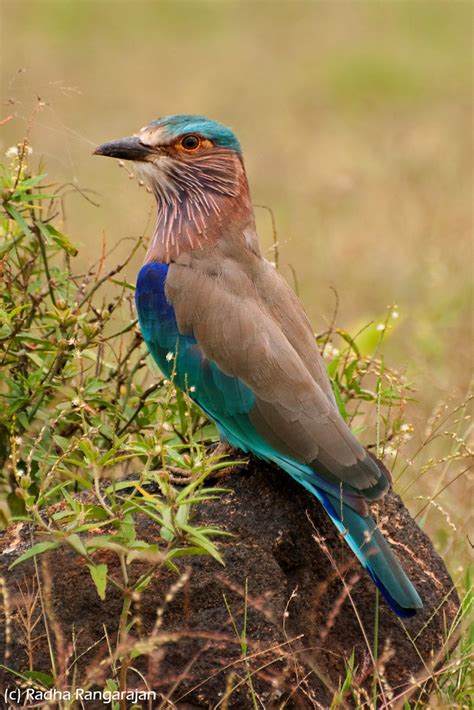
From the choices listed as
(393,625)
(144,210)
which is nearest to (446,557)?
(393,625)

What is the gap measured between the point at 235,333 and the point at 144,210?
5.21 metres

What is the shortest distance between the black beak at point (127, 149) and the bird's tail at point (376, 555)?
61.2 inches

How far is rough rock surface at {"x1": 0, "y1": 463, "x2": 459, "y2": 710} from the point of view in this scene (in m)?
3.54

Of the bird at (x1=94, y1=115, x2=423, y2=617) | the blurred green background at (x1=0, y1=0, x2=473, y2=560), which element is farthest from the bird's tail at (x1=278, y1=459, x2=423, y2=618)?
the blurred green background at (x1=0, y1=0, x2=473, y2=560)

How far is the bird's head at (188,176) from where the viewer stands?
A: 461cm

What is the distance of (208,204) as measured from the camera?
15.4 feet

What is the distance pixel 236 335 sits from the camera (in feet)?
13.8

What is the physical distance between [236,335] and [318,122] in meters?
9.18

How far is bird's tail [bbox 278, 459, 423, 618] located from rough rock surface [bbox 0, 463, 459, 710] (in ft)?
0.24

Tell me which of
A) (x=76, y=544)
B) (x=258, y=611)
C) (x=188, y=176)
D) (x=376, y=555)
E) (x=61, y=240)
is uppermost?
(x=188, y=176)

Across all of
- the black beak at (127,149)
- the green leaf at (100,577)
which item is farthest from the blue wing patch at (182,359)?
the green leaf at (100,577)

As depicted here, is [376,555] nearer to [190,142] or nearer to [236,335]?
[236,335]

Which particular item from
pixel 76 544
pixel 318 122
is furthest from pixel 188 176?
pixel 318 122

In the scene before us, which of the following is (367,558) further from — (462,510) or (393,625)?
(462,510)
